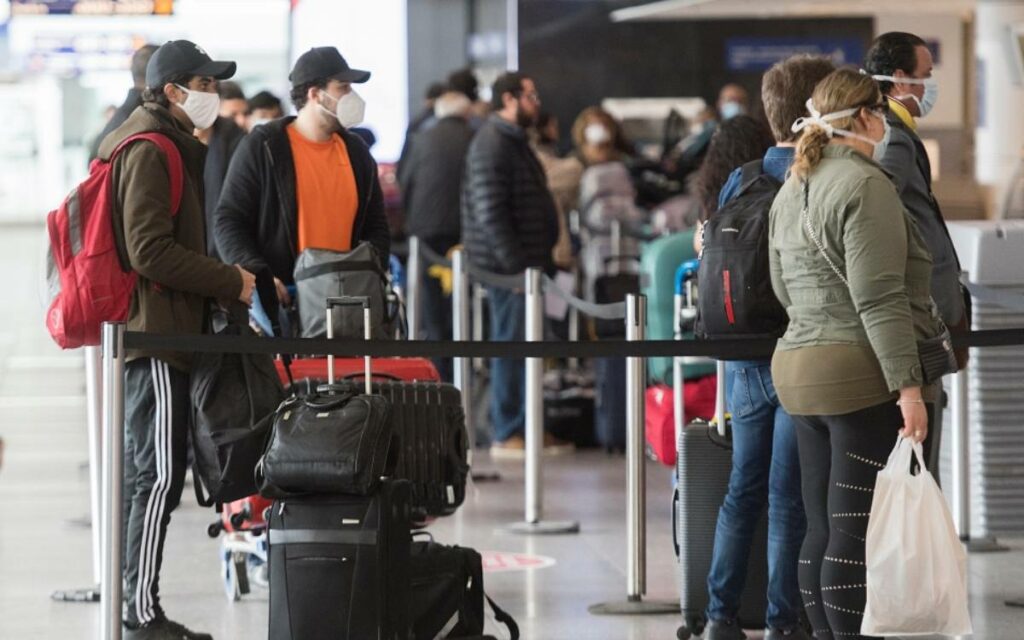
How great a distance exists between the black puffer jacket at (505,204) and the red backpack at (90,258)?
13.7ft

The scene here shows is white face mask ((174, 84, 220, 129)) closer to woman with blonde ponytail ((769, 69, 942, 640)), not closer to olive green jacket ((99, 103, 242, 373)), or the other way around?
olive green jacket ((99, 103, 242, 373))

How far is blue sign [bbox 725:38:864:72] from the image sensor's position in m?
19.0

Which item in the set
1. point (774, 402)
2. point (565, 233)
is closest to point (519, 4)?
point (565, 233)

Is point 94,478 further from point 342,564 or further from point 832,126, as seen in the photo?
point 832,126

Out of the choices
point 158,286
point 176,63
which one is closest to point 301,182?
point 176,63

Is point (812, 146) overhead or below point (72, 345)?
overhead

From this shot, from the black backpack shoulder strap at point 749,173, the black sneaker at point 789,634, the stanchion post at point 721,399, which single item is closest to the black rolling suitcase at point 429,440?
the stanchion post at point 721,399

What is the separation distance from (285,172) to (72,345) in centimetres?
110

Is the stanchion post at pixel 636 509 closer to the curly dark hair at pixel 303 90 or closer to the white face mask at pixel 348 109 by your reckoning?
the white face mask at pixel 348 109

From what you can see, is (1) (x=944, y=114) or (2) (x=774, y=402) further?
(1) (x=944, y=114)

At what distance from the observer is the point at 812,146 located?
4.38 meters

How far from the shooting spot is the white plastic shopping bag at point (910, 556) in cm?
426

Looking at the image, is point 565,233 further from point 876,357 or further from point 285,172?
point 876,357

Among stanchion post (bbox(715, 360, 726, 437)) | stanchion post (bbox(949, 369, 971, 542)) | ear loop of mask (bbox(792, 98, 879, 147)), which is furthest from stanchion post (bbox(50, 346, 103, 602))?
stanchion post (bbox(949, 369, 971, 542))
